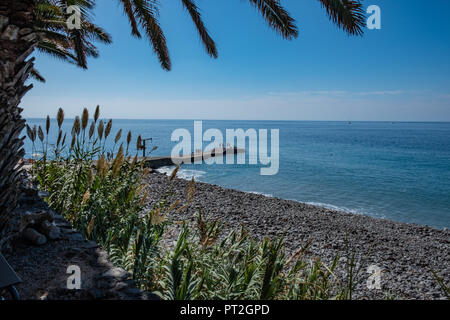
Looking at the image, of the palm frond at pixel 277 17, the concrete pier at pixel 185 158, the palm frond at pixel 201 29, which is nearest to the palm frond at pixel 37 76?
the concrete pier at pixel 185 158

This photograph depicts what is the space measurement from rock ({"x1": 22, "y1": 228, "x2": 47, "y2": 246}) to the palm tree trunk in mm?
148

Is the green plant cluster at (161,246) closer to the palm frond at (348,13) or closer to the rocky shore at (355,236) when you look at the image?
the rocky shore at (355,236)

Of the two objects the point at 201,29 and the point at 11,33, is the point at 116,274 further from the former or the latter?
the point at 201,29

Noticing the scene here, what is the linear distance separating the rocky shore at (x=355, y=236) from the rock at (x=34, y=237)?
1.58 m

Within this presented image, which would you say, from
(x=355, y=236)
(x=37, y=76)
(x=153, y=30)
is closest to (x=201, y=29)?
(x=153, y=30)

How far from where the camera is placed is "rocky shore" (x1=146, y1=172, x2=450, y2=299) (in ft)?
17.1

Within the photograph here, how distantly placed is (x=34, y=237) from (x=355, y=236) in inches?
300

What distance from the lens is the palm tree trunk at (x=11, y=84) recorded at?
2273 mm

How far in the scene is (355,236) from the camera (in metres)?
7.61

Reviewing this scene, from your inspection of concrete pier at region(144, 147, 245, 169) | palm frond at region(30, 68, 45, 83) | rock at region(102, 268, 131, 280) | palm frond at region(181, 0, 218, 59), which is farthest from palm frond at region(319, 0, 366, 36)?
palm frond at region(30, 68, 45, 83)
